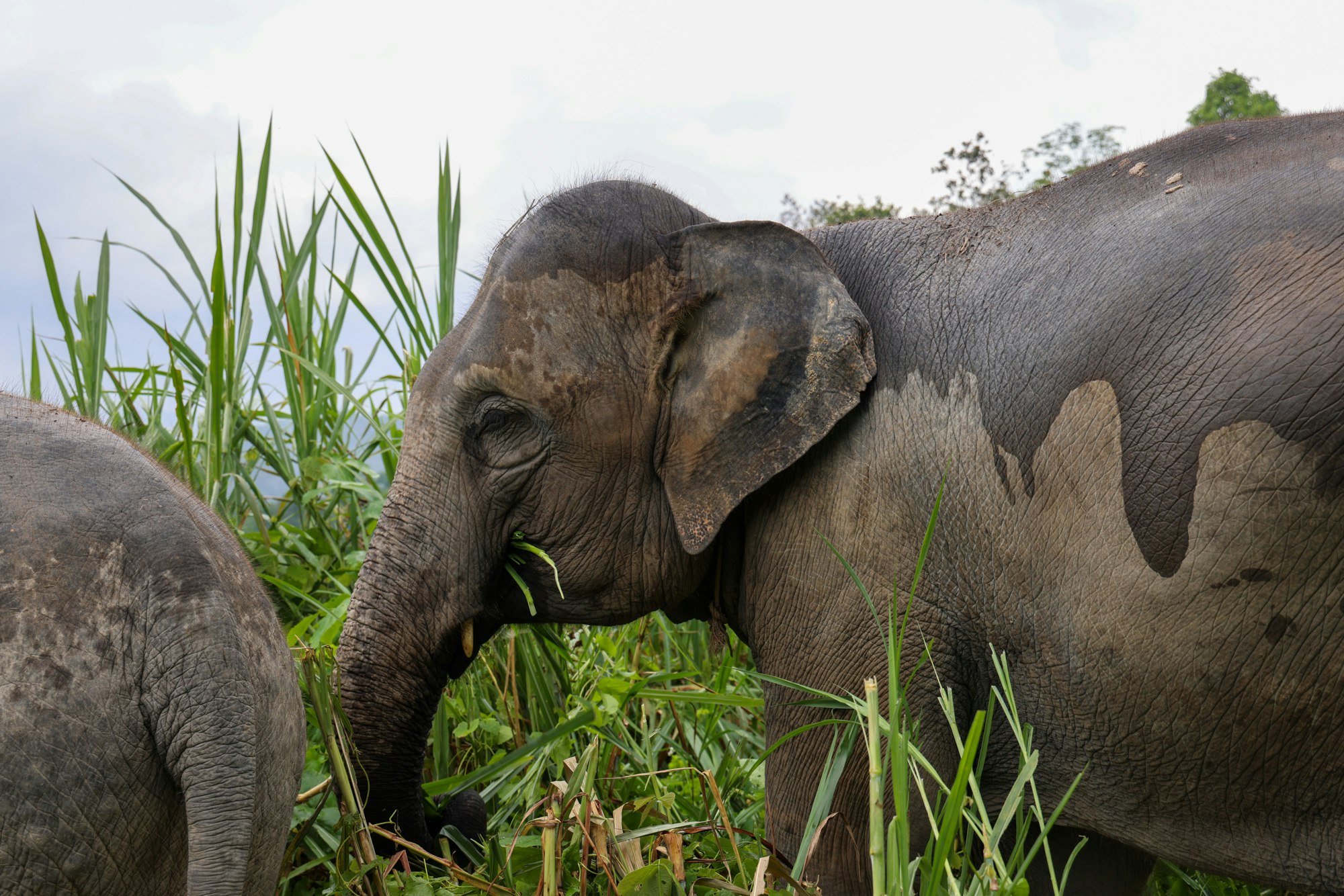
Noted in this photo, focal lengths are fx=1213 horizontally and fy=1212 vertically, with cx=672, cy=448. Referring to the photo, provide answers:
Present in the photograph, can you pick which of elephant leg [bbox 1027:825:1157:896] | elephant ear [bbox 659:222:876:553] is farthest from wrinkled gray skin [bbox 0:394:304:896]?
elephant leg [bbox 1027:825:1157:896]

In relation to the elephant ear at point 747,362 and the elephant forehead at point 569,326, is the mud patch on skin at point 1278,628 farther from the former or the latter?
the elephant forehead at point 569,326

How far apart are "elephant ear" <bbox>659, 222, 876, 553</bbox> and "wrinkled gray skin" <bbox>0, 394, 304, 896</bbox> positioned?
0.97 m

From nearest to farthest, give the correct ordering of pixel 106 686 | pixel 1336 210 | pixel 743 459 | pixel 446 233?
1. pixel 106 686
2. pixel 1336 210
3. pixel 743 459
4. pixel 446 233

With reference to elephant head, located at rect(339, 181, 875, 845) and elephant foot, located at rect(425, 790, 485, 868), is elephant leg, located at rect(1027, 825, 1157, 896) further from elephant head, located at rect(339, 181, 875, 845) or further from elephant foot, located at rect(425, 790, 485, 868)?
elephant foot, located at rect(425, 790, 485, 868)

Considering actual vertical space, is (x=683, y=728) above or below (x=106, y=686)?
below

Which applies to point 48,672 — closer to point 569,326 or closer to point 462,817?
point 569,326

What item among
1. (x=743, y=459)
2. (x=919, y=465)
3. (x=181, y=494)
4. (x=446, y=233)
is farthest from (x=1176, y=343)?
(x=446, y=233)

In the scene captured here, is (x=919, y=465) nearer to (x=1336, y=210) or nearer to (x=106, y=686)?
(x=1336, y=210)

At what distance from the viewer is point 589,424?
7.95ft

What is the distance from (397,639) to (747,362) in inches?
36.4

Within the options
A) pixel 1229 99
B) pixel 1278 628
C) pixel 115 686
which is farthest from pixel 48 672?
pixel 1229 99

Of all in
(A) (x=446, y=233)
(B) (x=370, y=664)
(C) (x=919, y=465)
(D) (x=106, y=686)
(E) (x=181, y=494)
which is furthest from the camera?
(A) (x=446, y=233)

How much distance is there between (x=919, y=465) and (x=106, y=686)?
136 centimetres

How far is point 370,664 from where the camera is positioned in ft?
8.27
